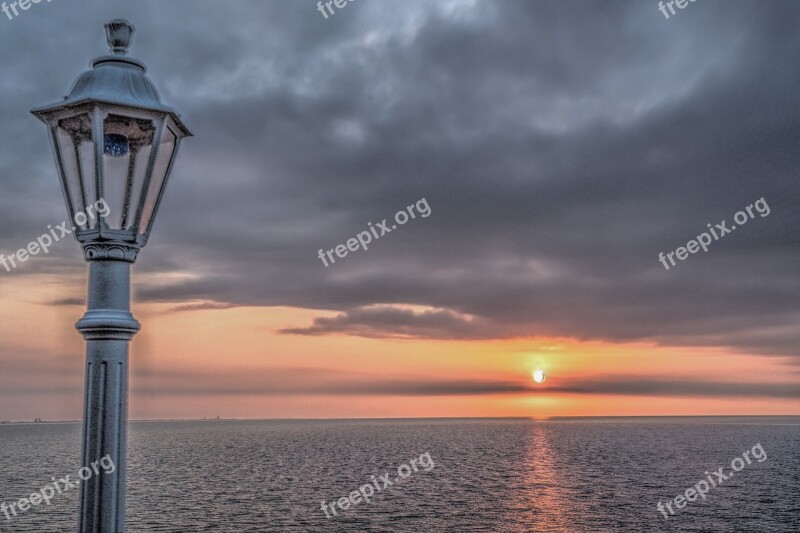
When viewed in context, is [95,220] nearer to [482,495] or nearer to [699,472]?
[482,495]

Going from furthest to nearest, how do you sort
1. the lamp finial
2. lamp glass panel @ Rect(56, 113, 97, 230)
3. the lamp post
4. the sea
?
the sea
the lamp finial
lamp glass panel @ Rect(56, 113, 97, 230)
the lamp post

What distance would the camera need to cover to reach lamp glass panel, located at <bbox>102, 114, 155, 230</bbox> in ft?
19.4

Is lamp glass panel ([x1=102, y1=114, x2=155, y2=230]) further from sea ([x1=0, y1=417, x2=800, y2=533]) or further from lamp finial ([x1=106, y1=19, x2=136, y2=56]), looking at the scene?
sea ([x1=0, y1=417, x2=800, y2=533])

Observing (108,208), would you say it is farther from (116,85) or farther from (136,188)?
(116,85)

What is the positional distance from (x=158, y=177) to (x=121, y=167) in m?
0.31

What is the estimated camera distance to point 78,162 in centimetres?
591

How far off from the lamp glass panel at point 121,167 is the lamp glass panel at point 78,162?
136 mm

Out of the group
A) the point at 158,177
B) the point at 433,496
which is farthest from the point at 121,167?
the point at 433,496

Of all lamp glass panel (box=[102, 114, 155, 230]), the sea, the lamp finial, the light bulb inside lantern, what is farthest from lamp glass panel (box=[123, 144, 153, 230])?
the sea

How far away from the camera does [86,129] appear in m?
5.94

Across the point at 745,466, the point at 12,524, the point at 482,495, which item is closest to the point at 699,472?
the point at 745,466

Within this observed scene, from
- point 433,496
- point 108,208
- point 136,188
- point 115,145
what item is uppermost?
point 115,145

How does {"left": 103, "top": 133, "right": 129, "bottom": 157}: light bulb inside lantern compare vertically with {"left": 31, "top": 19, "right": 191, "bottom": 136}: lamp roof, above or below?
below

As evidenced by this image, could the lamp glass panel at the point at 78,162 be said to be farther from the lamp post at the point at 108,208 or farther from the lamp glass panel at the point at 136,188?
the lamp glass panel at the point at 136,188
